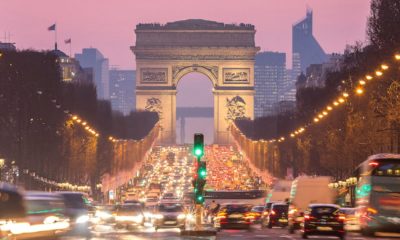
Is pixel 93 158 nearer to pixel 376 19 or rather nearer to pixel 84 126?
pixel 84 126

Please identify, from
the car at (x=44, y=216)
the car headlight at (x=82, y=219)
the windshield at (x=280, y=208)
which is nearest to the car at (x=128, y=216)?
the windshield at (x=280, y=208)

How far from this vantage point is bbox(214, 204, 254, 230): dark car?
6606 centimetres

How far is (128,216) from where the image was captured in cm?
7138

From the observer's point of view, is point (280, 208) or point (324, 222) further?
point (280, 208)

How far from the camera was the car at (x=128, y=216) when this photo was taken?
70875 millimetres

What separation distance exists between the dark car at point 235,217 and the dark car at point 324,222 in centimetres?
1241

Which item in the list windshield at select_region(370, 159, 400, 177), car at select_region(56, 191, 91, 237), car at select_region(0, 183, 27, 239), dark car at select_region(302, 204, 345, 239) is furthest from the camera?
dark car at select_region(302, 204, 345, 239)

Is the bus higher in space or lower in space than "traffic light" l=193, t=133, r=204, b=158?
lower

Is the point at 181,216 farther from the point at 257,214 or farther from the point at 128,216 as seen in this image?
the point at 257,214

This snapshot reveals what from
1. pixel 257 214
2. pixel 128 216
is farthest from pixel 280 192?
pixel 128 216

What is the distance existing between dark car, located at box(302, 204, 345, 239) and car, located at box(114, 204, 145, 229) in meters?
18.4

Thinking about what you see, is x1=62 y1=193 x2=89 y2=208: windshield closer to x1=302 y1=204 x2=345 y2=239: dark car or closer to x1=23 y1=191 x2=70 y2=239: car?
x1=302 y1=204 x2=345 y2=239: dark car

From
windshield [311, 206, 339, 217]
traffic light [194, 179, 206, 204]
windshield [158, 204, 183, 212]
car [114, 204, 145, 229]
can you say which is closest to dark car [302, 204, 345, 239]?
windshield [311, 206, 339, 217]

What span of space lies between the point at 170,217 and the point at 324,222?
51.4 feet
